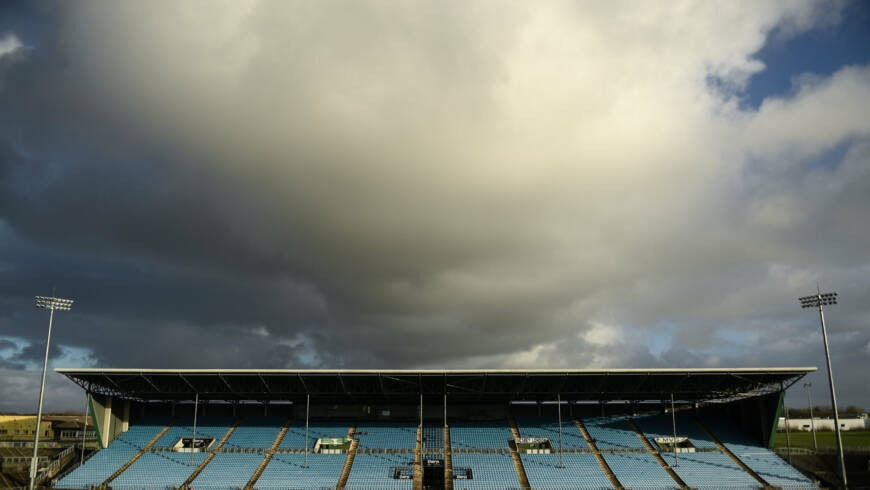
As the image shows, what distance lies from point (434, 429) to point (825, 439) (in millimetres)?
67793

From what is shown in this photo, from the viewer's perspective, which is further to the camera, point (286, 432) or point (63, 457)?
point (286, 432)

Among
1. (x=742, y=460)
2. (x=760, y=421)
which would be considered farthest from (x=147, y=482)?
(x=760, y=421)

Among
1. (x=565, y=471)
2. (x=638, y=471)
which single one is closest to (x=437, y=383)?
(x=565, y=471)

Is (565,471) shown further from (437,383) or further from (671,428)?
(671,428)

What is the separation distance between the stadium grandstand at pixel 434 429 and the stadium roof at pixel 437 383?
0.71 ft

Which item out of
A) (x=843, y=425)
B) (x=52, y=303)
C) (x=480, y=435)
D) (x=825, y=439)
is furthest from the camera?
(x=843, y=425)

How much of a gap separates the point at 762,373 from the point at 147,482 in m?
62.6

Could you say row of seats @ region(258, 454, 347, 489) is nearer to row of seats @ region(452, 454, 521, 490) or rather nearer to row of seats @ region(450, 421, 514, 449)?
row of seats @ region(452, 454, 521, 490)

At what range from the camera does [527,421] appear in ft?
244

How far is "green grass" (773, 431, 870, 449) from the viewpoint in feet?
287

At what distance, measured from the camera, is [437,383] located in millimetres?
68875

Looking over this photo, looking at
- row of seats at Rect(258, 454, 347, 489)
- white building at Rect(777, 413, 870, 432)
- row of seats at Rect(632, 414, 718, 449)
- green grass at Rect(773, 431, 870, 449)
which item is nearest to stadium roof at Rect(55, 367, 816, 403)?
row of seats at Rect(632, 414, 718, 449)

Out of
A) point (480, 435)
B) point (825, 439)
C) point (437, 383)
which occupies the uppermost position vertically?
point (437, 383)

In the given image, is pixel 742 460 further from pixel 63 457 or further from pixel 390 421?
pixel 63 457
